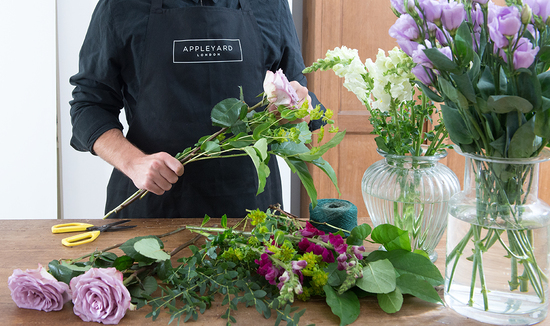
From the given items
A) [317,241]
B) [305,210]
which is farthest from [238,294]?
[305,210]

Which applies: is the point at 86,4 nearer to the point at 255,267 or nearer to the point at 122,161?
the point at 122,161

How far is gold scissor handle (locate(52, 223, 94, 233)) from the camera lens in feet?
3.44

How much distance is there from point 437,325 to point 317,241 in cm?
23

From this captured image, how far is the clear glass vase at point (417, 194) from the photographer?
0.82 metres

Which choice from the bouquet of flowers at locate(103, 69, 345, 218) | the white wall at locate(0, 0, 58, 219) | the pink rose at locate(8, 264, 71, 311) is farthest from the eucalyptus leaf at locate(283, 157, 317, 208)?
the white wall at locate(0, 0, 58, 219)

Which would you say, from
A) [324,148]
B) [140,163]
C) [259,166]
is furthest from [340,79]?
[259,166]

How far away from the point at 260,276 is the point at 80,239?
0.49m

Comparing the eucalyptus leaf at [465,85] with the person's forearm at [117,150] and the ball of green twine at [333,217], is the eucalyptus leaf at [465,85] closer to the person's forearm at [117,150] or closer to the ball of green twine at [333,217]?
the ball of green twine at [333,217]

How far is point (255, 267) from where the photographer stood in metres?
0.78

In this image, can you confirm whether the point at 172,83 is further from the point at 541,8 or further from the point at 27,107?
the point at 27,107

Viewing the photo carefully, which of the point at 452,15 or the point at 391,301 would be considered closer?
the point at 452,15

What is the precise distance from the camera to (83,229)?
1068mm

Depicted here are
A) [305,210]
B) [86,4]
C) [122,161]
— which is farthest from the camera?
[305,210]

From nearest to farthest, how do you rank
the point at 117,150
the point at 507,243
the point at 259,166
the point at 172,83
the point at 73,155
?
1. the point at 507,243
2. the point at 259,166
3. the point at 117,150
4. the point at 172,83
5. the point at 73,155
